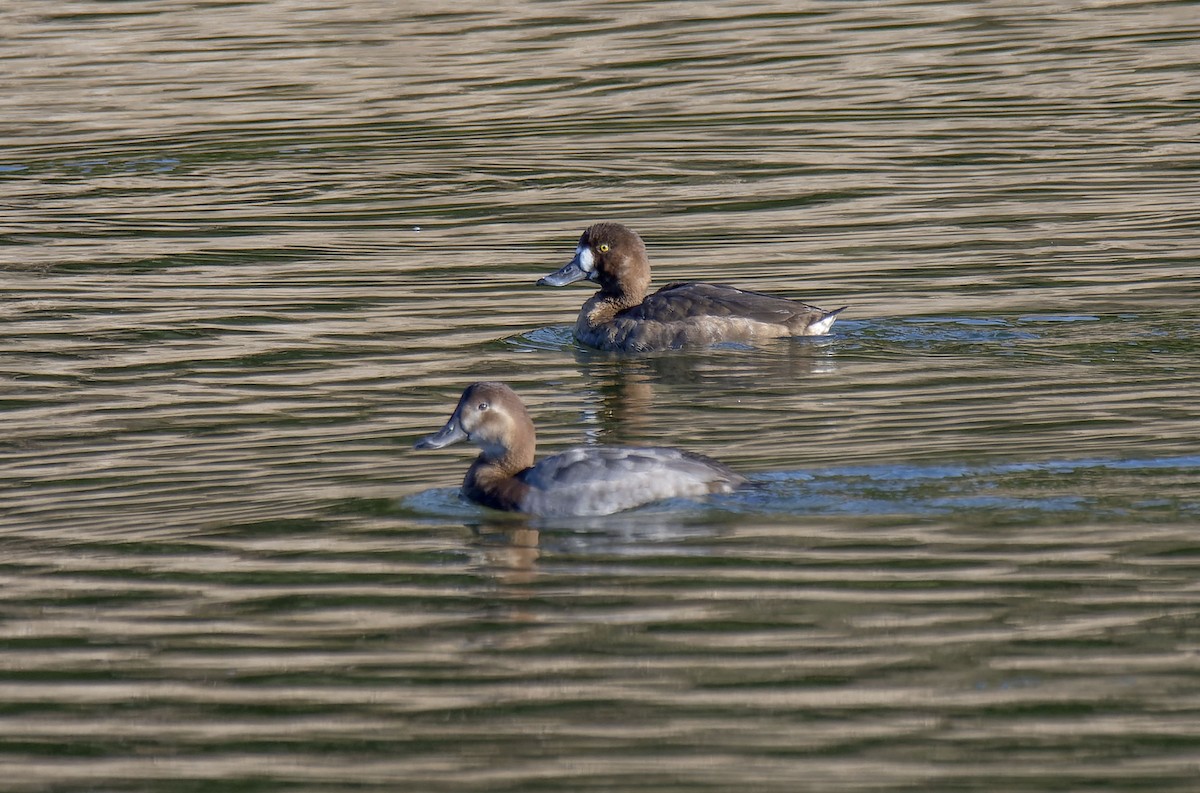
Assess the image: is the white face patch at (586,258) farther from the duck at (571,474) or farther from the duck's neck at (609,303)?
the duck at (571,474)

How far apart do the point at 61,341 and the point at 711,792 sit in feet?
25.2

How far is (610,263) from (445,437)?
14.2 ft

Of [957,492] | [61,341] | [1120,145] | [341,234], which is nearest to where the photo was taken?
[957,492]

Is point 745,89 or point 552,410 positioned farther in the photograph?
point 745,89

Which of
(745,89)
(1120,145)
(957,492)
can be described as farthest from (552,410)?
(745,89)

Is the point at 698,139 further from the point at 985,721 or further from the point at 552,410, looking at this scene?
the point at 985,721

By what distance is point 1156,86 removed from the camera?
1922 centimetres

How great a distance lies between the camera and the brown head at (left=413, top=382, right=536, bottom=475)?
900 cm

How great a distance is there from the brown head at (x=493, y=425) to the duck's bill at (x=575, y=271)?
4.26 m

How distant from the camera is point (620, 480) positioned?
335 inches

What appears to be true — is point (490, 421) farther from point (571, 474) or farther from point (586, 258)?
point (586, 258)

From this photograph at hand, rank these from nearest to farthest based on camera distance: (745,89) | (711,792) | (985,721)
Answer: (711,792) < (985,721) < (745,89)

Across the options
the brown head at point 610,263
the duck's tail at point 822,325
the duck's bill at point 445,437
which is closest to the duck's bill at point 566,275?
the brown head at point 610,263

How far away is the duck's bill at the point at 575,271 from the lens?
13.3 m
